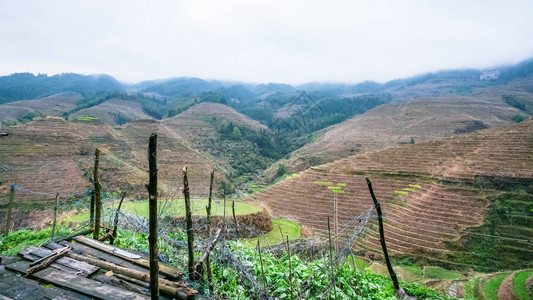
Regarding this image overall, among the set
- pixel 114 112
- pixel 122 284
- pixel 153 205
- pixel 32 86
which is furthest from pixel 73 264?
pixel 32 86

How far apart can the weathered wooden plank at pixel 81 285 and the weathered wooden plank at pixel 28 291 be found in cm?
7

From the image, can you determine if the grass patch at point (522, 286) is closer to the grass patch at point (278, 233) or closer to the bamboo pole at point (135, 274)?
the grass patch at point (278, 233)

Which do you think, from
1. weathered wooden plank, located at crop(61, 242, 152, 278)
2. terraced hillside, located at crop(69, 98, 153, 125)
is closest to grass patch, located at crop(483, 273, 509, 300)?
weathered wooden plank, located at crop(61, 242, 152, 278)

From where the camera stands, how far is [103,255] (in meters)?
4.90

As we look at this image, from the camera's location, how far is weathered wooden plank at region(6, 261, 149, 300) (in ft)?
11.7

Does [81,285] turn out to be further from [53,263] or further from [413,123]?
[413,123]

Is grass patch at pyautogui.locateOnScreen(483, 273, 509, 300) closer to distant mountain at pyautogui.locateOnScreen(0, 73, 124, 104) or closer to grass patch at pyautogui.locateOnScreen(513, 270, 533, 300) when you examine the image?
grass patch at pyautogui.locateOnScreen(513, 270, 533, 300)

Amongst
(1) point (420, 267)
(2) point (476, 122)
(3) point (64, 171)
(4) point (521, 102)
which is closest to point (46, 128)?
(3) point (64, 171)

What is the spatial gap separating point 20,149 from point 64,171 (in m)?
6.65

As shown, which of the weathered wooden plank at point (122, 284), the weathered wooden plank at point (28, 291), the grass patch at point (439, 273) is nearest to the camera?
the weathered wooden plank at point (28, 291)

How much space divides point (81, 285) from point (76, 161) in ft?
121

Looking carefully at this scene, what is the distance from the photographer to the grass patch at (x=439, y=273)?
60.8 feet

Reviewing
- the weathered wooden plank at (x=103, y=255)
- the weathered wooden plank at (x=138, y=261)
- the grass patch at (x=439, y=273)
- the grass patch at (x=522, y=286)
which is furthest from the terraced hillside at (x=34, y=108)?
the grass patch at (x=522, y=286)

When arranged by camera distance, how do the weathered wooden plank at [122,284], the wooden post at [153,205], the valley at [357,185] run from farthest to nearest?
the valley at [357,185]
the weathered wooden plank at [122,284]
the wooden post at [153,205]
